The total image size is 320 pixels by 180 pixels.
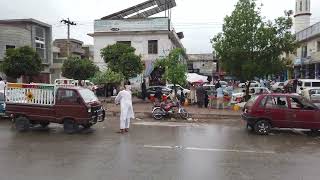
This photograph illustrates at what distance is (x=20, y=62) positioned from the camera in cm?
3431

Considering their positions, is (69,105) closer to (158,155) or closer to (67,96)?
(67,96)

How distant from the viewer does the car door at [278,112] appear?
49.8 feet

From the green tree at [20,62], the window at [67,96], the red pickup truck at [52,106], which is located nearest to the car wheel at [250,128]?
the red pickup truck at [52,106]

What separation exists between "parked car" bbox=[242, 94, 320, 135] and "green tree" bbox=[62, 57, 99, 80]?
25866 millimetres

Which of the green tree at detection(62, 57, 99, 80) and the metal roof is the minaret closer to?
the metal roof

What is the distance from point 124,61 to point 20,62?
30.0 ft

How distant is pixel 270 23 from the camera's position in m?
24.7

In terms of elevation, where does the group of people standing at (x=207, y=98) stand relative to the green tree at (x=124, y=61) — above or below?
below

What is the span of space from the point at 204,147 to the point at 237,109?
1190cm

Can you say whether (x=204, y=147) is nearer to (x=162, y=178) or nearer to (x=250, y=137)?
(x=250, y=137)

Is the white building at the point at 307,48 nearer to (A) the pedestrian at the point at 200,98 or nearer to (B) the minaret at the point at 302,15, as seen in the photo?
(B) the minaret at the point at 302,15

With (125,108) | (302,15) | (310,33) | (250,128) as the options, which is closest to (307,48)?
(310,33)

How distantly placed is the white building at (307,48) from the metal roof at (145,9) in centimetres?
1488

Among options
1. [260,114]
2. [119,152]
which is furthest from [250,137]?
[119,152]
